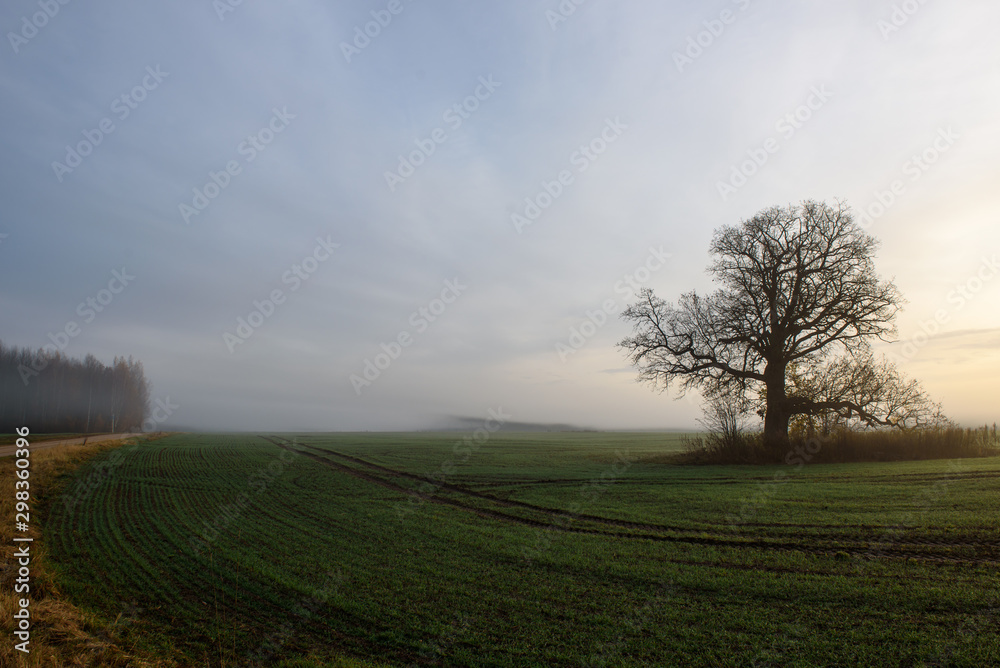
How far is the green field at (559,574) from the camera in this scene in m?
6.54

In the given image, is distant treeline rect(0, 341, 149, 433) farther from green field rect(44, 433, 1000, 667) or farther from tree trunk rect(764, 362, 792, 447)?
tree trunk rect(764, 362, 792, 447)

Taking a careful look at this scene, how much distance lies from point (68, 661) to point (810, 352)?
3291cm

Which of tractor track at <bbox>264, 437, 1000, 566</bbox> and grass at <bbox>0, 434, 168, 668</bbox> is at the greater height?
tractor track at <bbox>264, 437, 1000, 566</bbox>

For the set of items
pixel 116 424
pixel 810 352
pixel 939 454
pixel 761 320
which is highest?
pixel 761 320

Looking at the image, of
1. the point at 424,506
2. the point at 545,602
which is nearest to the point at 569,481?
the point at 424,506

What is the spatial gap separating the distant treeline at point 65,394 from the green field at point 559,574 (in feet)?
324

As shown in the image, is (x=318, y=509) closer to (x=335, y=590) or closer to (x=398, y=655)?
(x=335, y=590)

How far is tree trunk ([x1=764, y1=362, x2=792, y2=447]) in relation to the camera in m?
27.9

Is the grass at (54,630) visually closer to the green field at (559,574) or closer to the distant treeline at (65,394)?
the green field at (559,574)

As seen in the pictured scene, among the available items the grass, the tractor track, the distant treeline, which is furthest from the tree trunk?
the distant treeline

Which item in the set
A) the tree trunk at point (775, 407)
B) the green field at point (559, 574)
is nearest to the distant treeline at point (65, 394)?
the green field at point (559, 574)

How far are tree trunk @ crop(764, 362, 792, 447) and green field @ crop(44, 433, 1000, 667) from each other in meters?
9.27

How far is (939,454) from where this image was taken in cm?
2489

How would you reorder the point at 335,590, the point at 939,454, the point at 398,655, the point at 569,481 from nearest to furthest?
the point at 398,655, the point at 335,590, the point at 569,481, the point at 939,454
